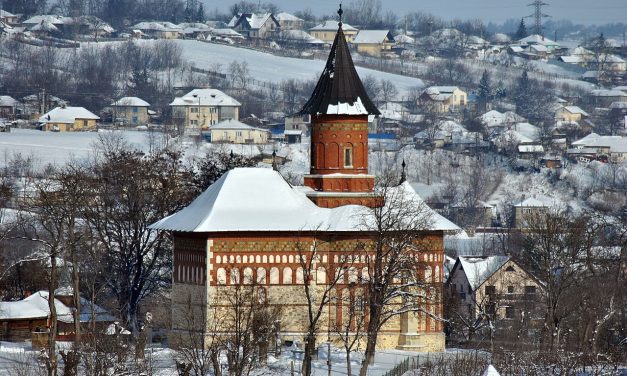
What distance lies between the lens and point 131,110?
192 m

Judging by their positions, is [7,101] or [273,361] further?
[7,101]

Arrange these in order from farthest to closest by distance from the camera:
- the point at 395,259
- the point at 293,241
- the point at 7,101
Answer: the point at 7,101, the point at 293,241, the point at 395,259

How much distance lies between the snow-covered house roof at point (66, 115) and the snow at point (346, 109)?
10971cm

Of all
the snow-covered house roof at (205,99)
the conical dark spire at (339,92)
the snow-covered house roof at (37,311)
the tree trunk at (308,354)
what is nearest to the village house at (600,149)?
the snow-covered house roof at (205,99)

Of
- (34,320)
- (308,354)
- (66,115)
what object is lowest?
(308,354)

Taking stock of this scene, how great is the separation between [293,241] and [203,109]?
445ft

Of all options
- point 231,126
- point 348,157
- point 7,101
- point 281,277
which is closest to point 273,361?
point 281,277

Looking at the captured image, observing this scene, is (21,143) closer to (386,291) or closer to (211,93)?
(211,93)

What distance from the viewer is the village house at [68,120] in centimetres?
16925

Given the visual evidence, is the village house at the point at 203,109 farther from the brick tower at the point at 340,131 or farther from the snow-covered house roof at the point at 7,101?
the brick tower at the point at 340,131

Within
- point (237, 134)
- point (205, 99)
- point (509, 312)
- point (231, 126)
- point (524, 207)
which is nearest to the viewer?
point (509, 312)

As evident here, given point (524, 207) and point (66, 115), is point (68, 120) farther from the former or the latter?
point (524, 207)

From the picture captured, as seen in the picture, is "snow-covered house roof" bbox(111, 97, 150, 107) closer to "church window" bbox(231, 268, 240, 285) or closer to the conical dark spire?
the conical dark spire

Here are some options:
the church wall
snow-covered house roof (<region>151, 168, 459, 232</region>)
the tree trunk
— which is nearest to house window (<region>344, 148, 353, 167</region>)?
snow-covered house roof (<region>151, 168, 459, 232</region>)
